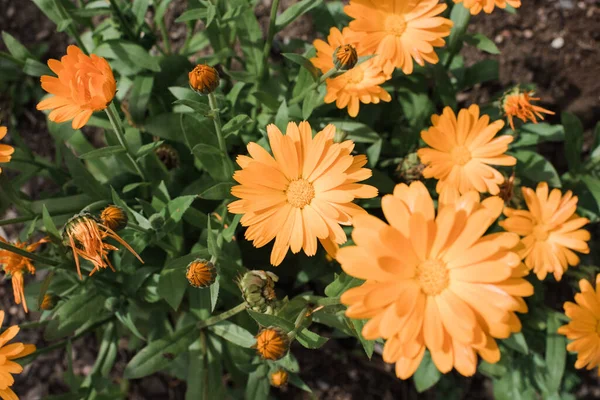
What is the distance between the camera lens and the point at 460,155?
7.86 ft

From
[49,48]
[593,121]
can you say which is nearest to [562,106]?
[593,121]

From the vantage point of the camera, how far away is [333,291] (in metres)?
1.91

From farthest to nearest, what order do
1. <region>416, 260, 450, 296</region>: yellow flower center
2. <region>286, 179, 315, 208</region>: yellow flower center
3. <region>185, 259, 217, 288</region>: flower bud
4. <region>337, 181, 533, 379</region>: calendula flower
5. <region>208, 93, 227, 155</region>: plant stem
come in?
<region>286, 179, 315, 208</region>: yellow flower center < <region>208, 93, 227, 155</region>: plant stem < <region>185, 259, 217, 288</region>: flower bud < <region>416, 260, 450, 296</region>: yellow flower center < <region>337, 181, 533, 379</region>: calendula flower

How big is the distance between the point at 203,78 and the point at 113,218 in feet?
1.85

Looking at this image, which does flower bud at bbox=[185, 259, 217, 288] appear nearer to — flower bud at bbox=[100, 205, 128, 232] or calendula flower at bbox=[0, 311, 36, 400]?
flower bud at bbox=[100, 205, 128, 232]

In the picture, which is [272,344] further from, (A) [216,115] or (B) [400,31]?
(B) [400,31]

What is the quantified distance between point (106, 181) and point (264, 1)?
1758 millimetres

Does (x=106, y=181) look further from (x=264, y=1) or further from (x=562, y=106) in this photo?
(x=562, y=106)

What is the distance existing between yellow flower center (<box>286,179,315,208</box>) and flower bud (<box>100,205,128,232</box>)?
1.98 ft

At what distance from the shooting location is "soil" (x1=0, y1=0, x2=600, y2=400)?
3.16 m

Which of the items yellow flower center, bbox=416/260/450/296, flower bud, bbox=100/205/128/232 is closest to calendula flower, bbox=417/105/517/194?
yellow flower center, bbox=416/260/450/296

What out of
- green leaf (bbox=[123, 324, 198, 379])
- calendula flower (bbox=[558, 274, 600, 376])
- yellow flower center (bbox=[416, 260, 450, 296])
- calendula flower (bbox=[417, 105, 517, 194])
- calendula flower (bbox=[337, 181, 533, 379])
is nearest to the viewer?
calendula flower (bbox=[337, 181, 533, 379])

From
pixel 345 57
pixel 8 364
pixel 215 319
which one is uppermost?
pixel 345 57

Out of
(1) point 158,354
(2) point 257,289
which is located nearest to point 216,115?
(2) point 257,289
